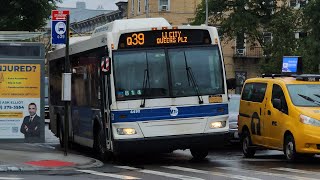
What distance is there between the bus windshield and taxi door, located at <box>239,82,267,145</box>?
2367 mm

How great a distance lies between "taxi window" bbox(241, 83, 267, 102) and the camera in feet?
55.4

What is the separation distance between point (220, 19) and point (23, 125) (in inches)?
1460

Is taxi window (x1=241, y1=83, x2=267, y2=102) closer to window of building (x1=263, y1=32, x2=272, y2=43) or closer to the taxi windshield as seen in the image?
the taxi windshield

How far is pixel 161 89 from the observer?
1448 centimetres

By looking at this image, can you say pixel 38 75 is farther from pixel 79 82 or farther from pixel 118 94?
pixel 118 94

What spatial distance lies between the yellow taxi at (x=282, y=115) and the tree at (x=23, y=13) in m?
12.8

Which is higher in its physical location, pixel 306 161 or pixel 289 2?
pixel 289 2

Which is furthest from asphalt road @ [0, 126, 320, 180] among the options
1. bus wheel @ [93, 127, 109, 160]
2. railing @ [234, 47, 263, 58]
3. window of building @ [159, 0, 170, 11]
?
window of building @ [159, 0, 170, 11]

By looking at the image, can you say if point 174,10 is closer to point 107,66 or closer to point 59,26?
point 59,26

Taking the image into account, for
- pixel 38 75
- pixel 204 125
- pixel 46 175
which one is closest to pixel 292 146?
pixel 204 125

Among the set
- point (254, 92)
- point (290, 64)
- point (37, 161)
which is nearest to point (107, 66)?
point (37, 161)

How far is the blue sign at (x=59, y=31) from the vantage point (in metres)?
16.7

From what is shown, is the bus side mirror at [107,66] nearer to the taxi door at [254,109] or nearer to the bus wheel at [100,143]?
the bus wheel at [100,143]

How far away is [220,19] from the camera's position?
54.0 meters
